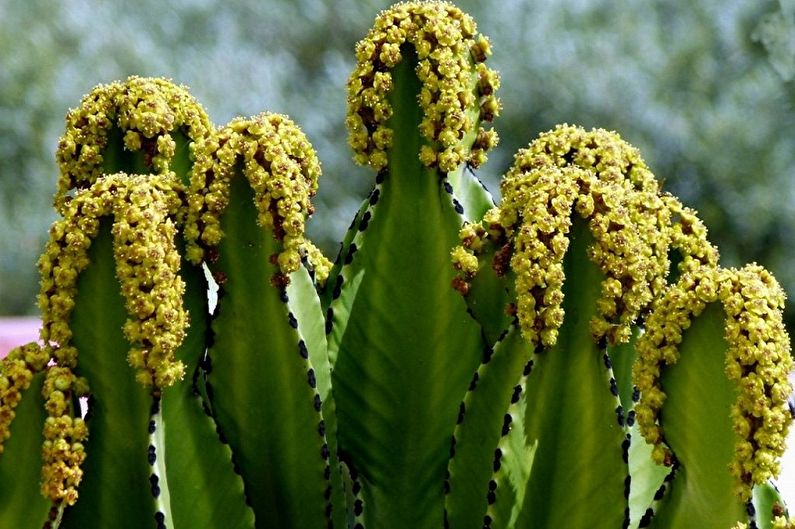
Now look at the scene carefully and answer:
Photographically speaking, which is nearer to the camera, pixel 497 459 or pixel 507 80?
pixel 497 459

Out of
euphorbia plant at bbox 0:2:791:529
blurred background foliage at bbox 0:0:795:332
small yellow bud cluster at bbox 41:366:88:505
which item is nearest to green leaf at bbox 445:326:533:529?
euphorbia plant at bbox 0:2:791:529

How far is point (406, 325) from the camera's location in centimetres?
135

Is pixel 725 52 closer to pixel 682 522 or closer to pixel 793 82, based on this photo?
pixel 793 82

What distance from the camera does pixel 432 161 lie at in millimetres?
1331

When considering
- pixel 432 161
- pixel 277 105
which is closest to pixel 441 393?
pixel 432 161

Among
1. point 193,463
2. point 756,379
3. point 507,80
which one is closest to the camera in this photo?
point 756,379

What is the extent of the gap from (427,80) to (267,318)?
0.86 feet

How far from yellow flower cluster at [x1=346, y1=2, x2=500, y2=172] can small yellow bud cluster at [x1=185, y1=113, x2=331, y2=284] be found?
0.33 ft

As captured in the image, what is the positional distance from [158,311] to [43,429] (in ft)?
0.47

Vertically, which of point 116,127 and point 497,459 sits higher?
point 116,127

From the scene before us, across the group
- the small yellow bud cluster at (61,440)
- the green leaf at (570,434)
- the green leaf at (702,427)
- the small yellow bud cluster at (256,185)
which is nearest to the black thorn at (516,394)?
the green leaf at (570,434)

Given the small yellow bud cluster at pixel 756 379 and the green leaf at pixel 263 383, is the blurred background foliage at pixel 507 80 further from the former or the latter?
the small yellow bud cluster at pixel 756 379

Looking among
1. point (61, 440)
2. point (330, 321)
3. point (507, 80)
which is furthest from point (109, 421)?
point (507, 80)

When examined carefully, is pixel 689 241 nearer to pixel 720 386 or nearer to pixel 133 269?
pixel 720 386
